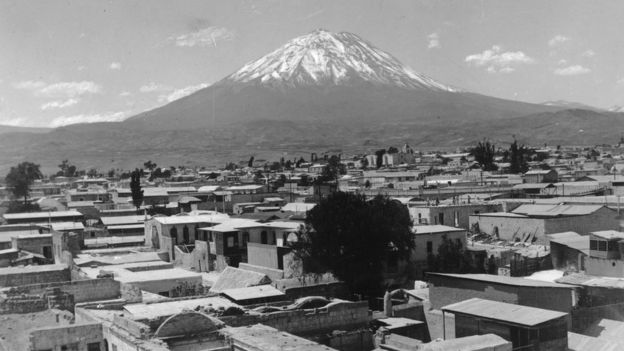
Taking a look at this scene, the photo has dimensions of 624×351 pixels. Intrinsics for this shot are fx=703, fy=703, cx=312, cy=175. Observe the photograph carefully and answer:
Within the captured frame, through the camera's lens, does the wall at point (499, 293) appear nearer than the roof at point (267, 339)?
No

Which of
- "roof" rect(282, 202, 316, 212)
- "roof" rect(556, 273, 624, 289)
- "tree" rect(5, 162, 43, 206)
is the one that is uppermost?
"tree" rect(5, 162, 43, 206)

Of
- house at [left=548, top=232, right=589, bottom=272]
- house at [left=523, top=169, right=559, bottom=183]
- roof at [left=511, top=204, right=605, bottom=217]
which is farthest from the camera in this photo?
house at [left=523, top=169, right=559, bottom=183]

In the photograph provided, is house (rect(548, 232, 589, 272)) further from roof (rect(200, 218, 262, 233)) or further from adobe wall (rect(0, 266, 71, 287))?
adobe wall (rect(0, 266, 71, 287))

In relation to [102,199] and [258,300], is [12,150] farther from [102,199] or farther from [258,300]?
[258,300]

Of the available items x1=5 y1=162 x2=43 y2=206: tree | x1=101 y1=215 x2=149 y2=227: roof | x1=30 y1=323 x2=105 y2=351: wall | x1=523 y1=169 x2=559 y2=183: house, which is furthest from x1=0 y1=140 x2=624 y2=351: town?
x1=5 y1=162 x2=43 y2=206: tree

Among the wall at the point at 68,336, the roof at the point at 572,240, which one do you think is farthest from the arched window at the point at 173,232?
the wall at the point at 68,336

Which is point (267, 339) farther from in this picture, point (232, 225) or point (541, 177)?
point (541, 177)

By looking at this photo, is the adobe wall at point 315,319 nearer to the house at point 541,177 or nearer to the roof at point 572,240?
the roof at point 572,240
